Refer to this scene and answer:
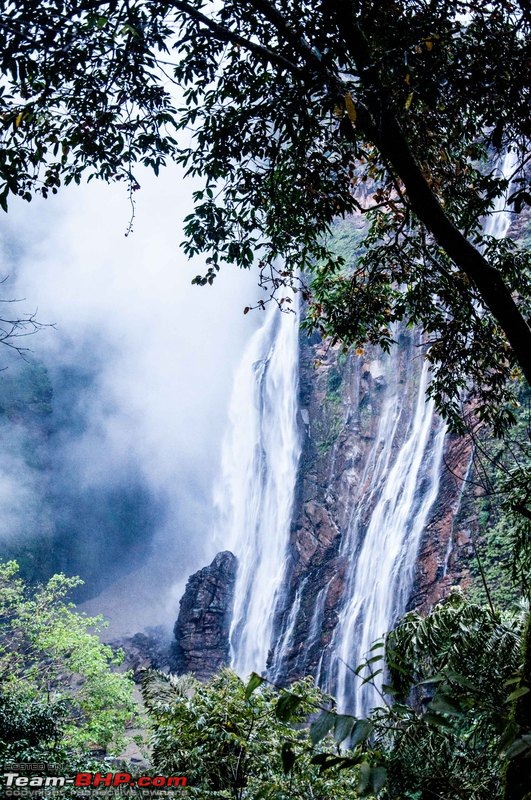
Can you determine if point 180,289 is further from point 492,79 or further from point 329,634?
point 492,79

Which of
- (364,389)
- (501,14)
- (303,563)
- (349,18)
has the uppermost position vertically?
(364,389)

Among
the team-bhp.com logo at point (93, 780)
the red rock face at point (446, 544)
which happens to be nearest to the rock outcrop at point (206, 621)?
the red rock face at point (446, 544)

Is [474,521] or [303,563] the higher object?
[303,563]

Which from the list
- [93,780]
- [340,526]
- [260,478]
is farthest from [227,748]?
[260,478]

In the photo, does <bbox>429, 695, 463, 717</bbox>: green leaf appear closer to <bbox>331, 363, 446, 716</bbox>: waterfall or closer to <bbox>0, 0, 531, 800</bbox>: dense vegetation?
<bbox>0, 0, 531, 800</bbox>: dense vegetation

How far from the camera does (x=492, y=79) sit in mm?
2531

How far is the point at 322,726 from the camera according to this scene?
969mm

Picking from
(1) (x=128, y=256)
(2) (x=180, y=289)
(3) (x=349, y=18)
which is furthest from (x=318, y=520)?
(1) (x=128, y=256)

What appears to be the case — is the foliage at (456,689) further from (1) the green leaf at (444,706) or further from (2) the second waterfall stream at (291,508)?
(2) the second waterfall stream at (291,508)

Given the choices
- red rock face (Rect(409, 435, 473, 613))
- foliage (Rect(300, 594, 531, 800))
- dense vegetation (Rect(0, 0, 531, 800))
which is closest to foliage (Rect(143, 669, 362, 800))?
dense vegetation (Rect(0, 0, 531, 800))

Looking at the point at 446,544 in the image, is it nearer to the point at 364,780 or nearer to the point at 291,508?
the point at 291,508

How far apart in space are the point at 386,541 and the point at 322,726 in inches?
538

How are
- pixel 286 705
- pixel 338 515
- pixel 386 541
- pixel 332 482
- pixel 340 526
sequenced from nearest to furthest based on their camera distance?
pixel 286 705 < pixel 386 541 < pixel 340 526 < pixel 338 515 < pixel 332 482

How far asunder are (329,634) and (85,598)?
18.7 metres
